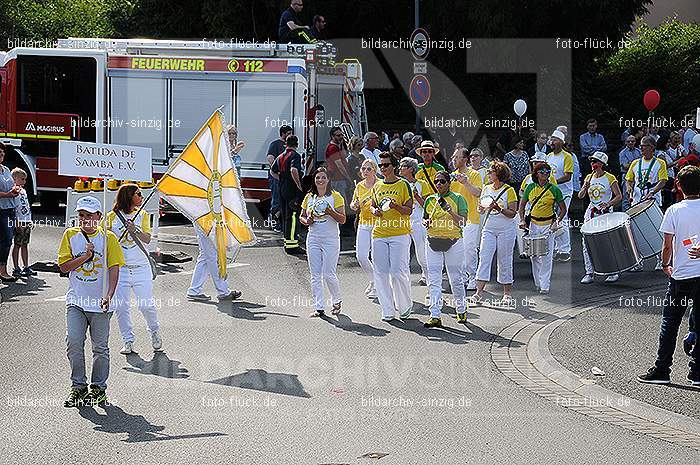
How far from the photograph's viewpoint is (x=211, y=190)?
13859 mm

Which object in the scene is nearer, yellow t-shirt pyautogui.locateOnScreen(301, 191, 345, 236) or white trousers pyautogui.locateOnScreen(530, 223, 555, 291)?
yellow t-shirt pyautogui.locateOnScreen(301, 191, 345, 236)

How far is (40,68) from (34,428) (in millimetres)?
15479

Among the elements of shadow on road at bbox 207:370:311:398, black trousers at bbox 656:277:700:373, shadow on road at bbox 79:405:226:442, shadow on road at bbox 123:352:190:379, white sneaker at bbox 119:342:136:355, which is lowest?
shadow on road at bbox 79:405:226:442

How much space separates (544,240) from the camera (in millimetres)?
14898

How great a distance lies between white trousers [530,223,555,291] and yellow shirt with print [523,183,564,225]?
0.09 metres

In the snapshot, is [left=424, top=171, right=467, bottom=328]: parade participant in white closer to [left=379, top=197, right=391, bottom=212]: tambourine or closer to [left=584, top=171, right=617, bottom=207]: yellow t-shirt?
[left=379, top=197, right=391, bottom=212]: tambourine

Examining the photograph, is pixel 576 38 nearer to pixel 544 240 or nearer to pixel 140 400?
pixel 544 240

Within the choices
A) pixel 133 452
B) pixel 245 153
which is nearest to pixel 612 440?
pixel 133 452

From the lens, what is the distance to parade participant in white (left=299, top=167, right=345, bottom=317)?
13430mm

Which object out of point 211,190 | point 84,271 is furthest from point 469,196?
point 84,271

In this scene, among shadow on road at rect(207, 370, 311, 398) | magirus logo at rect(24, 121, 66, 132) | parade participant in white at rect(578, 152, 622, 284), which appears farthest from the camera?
magirus logo at rect(24, 121, 66, 132)

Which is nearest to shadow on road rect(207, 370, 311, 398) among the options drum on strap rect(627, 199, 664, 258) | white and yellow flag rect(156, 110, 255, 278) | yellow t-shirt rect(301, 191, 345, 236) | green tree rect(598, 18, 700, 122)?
yellow t-shirt rect(301, 191, 345, 236)

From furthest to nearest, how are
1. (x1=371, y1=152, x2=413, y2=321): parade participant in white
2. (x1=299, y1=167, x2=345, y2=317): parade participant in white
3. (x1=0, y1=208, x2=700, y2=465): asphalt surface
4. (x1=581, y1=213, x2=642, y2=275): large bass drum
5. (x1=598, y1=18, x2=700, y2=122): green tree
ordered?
(x1=598, y1=18, x2=700, y2=122): green tree → (x1=581, y1=213, x2=642, y2=275): large bass drum → (x1=299, y1=167, x2=345, y2=317): parade participant in white → (x1=371, y1=152, x2=413, y2=321): parade participant in white → (x1=0, y1=208, x2=700, y2=465): asphalt surface

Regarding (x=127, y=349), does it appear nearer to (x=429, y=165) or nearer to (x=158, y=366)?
(x=158, y=366)
